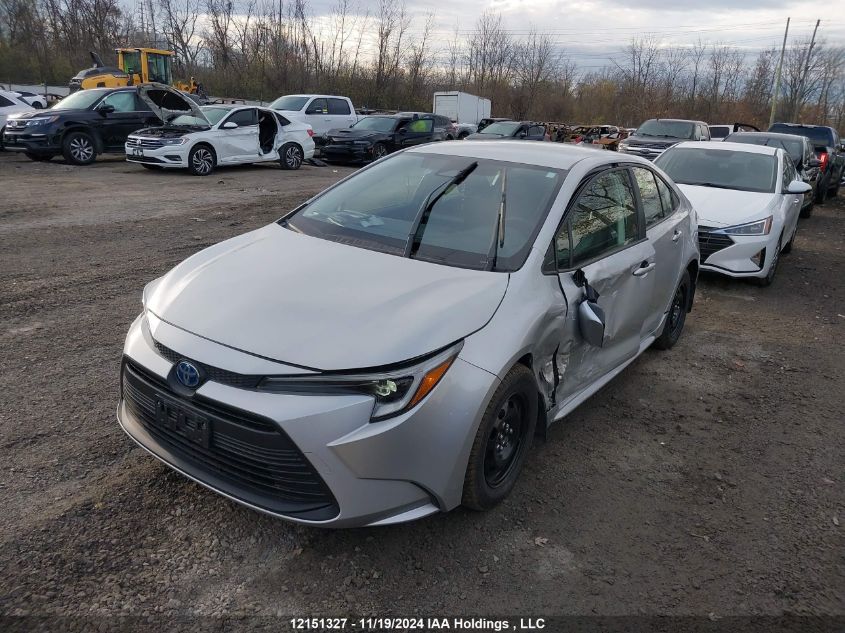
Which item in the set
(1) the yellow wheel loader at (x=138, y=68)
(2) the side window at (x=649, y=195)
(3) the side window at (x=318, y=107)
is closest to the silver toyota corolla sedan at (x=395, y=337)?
(2) the side window at (x=649, y=195)

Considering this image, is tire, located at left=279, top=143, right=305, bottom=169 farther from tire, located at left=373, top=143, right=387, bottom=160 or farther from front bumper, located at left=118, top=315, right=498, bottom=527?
front bumper, located at left=118, top=315, right=498, bottom=527

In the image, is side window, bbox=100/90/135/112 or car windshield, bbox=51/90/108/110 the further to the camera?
side window, bbox=100/90/135/112

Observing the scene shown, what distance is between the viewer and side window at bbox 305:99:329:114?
21.0 m

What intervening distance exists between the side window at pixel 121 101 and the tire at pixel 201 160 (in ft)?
8.31

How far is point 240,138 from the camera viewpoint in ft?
51.4

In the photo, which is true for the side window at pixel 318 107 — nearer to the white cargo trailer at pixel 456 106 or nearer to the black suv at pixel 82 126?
the black suv at pixel 82 126

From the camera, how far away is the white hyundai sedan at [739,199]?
742 cm

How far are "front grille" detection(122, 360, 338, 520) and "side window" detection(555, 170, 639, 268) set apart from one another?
1.76 meters

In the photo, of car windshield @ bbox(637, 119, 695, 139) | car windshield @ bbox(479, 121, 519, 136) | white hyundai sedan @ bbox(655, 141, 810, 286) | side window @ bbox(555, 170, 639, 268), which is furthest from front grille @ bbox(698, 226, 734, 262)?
car windshield @ bbox(479, 121, 519, 136)

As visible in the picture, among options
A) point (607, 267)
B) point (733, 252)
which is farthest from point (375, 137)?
point (607, 267)

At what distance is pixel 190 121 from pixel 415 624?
15018 mm

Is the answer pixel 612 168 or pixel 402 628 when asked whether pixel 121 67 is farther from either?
pixel 402 628

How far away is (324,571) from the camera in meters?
2.71

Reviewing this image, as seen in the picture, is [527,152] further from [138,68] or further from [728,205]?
[138,68]
